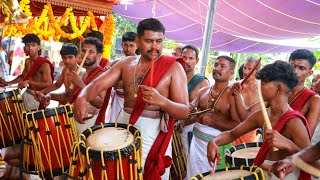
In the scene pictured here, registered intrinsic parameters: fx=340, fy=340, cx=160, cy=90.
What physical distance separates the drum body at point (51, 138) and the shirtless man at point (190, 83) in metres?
1.51

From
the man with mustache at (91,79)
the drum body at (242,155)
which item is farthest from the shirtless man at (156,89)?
the man with mustache at (91,79)

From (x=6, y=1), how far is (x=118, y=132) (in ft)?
9.79

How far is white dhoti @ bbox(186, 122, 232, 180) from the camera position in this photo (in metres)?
3.60

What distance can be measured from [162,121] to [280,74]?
3.16 feet

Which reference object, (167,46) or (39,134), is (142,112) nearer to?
(39,134)

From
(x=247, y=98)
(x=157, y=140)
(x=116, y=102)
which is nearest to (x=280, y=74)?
(x=157, y=140)

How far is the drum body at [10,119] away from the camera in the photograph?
381 centimetres

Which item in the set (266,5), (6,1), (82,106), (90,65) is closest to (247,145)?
(82,106)

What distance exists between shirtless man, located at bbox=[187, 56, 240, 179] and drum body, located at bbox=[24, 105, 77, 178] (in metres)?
1.34

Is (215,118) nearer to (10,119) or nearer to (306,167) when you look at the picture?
(306,167)

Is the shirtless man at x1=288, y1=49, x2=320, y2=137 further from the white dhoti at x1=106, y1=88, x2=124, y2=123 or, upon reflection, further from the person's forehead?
the white dhoti at x1=106, y1=88, x2=124, y2=123

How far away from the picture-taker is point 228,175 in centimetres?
200

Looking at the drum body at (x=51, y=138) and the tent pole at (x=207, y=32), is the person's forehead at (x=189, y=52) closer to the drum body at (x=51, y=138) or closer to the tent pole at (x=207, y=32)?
the tent pole at (x=207, y=32)

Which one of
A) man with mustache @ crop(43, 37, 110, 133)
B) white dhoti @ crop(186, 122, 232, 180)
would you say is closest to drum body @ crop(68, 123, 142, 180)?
man with mustache @ crop(43, 37, 110, 133)
